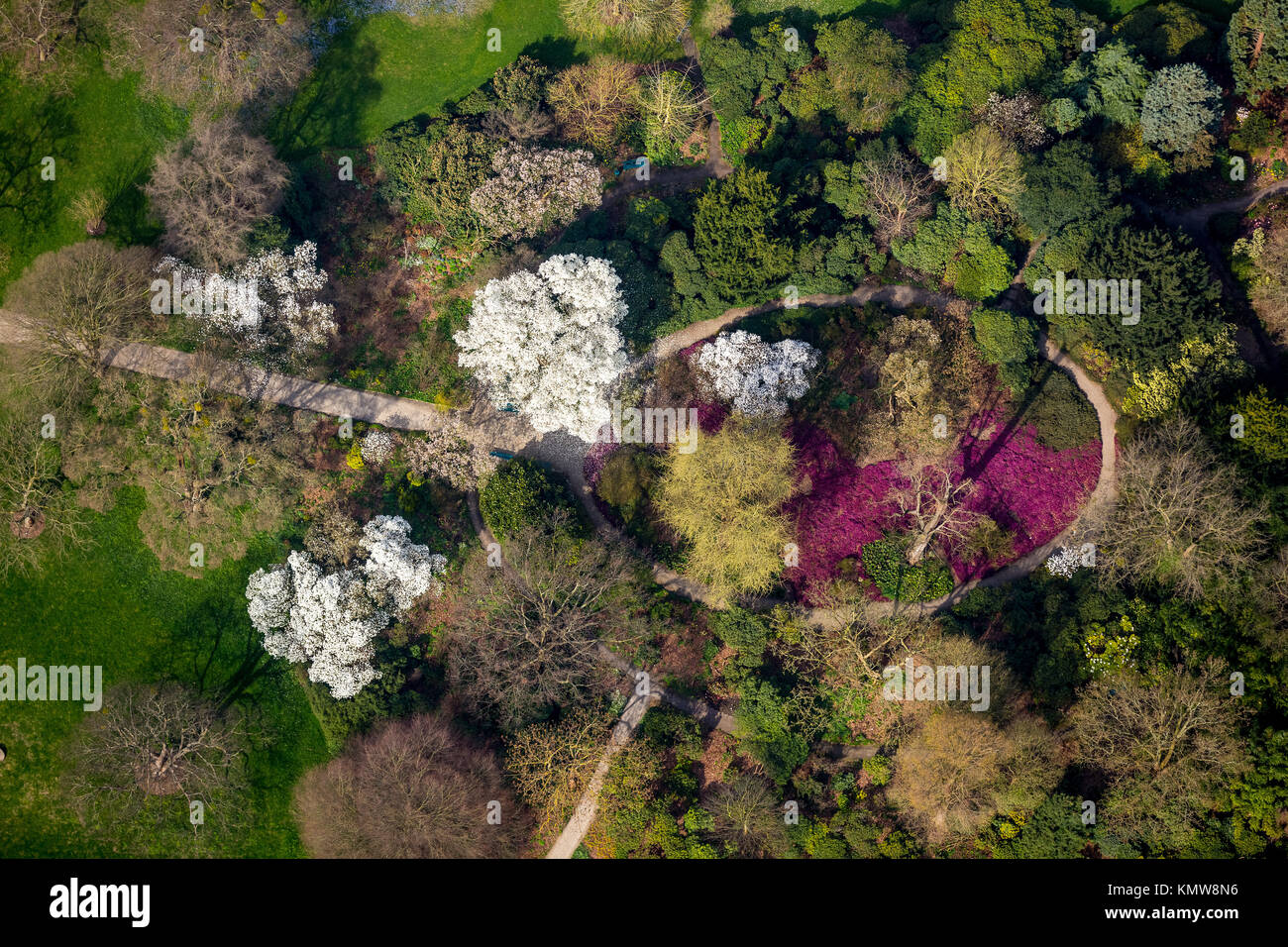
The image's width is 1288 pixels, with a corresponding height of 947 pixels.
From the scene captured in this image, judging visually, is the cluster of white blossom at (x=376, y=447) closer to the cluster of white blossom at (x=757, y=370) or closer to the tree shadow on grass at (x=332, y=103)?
the tree shadow on grass at (x=332, y=103)

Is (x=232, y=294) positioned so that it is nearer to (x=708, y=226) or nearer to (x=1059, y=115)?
(x=708, y=226)

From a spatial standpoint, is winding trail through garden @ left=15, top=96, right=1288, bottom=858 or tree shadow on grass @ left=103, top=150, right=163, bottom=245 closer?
winding trail through garden @ left=15, top=96, right=1288, bottom=858

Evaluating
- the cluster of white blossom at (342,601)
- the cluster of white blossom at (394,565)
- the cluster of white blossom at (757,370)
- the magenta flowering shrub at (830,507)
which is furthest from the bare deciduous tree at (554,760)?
the cluster of white blossom at (757,370)

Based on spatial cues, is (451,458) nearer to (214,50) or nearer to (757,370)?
(757,370)

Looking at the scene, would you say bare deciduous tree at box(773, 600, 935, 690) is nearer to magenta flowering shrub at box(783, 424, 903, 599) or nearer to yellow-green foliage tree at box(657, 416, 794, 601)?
magenta flowering shrub at box(783, 424, 903, 599)

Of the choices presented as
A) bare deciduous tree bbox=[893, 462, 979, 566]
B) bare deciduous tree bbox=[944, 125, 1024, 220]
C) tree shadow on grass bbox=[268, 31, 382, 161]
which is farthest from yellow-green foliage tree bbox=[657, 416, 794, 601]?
tree shadow on grass bbox=[268, 31, 382, 161]

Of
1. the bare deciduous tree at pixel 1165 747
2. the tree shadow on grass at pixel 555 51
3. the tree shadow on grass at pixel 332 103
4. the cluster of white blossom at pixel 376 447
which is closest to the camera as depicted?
the bare deciduous tree at pixel 1165 747
